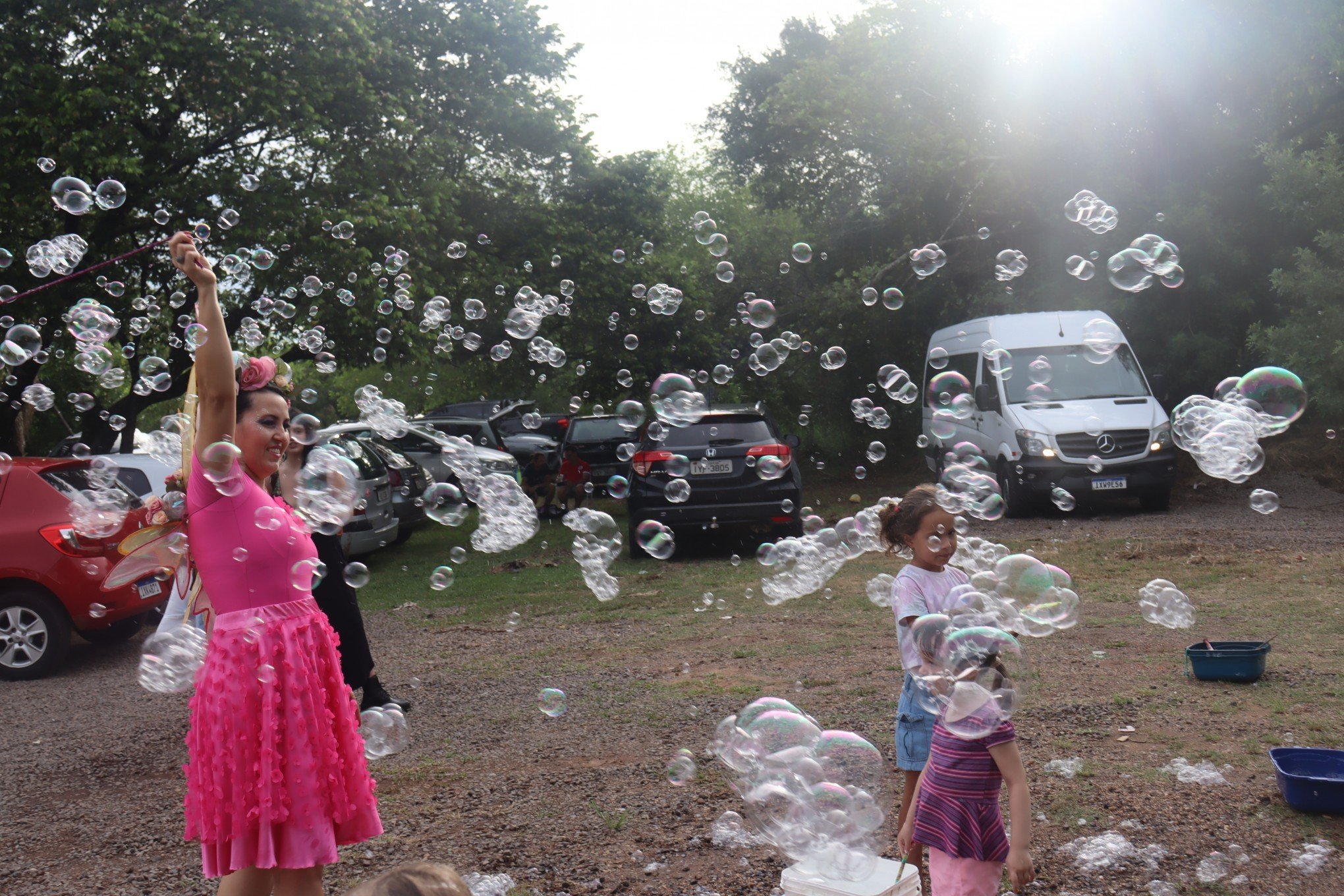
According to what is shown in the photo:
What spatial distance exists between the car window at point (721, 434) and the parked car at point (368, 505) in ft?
10.6

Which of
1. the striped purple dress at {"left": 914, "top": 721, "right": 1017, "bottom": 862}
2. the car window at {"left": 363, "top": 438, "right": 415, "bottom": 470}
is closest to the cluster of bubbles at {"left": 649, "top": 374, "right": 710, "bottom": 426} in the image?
the striped purple dress at {"left": 914, "top": 721, "right": 1017, "bottom": 862}

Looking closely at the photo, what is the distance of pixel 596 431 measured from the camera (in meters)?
20.5

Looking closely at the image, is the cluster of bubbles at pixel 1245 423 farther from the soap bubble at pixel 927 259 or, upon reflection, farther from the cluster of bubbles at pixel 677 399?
the cluster of bubbles at pixel 677 399

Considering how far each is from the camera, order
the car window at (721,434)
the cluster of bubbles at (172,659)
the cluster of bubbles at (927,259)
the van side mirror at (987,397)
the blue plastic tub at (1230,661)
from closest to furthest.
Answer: the cluster of bubbles at (172,659) → the blue plastic tub at (1230,661) → the cluster of bubbles at (927,259) → the car window at (721,434) → the van side mirror at (987,397)

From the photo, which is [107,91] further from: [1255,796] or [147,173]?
[1255,796]

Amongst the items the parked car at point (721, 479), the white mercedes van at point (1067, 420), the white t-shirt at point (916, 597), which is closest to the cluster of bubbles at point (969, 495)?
the white t-shirt at point (916, 597)

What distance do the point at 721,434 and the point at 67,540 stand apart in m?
6.08

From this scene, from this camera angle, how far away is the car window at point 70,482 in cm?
801

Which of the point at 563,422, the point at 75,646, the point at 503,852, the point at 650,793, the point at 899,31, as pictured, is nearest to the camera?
the point at 503,852

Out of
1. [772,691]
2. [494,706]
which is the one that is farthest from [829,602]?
[494,706]

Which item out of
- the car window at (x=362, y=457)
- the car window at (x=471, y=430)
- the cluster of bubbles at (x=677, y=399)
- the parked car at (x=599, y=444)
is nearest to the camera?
the cluster of bubbles at (x=677, y=399)

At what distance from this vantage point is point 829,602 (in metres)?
9.43

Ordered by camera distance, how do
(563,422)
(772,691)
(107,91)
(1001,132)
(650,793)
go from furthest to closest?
(563,422) < (1001,132) < (107,91) < (772,691) < (650,793)

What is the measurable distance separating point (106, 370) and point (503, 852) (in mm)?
3955
